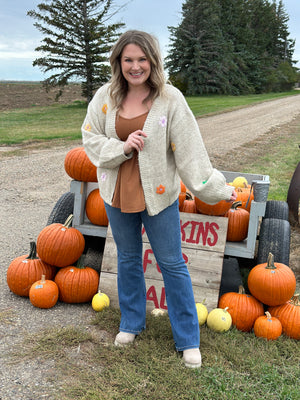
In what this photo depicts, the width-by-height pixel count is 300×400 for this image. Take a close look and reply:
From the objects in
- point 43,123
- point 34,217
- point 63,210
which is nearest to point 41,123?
point 43,123

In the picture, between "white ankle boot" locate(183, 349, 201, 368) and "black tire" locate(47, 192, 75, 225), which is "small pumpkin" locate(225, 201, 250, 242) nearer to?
"white ankle boot" locate(183, 349, 201, 368)

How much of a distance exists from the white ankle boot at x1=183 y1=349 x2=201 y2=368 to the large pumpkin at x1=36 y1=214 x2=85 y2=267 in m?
1.40

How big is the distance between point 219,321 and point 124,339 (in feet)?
2.45

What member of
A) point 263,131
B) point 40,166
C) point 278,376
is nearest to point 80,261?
point 278,376

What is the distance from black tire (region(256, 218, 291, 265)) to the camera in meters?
3.82

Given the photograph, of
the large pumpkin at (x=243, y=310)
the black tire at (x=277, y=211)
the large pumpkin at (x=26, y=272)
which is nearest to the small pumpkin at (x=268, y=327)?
the large pumpkin at (x=243, y=310)

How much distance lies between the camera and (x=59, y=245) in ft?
12.5

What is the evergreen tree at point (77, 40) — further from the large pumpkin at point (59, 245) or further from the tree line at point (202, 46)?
the large pumpkin at point (59, 245)

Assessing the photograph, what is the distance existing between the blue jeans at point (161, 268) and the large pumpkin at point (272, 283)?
29.7 inches

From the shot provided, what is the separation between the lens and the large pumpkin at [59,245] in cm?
382

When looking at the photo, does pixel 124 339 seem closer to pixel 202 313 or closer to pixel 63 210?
pixel 202 313

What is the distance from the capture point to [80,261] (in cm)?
399

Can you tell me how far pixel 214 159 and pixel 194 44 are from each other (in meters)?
30.5

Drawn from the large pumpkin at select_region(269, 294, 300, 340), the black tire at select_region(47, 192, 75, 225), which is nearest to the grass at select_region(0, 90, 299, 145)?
the black tire at select_region(47, 192, 75, 225)
